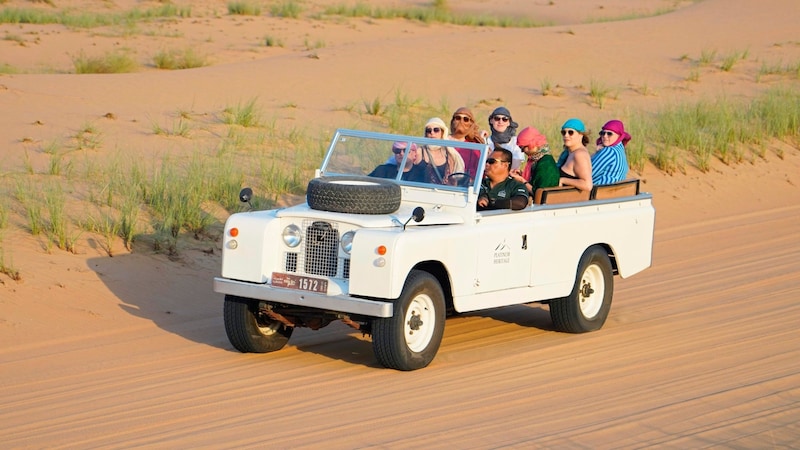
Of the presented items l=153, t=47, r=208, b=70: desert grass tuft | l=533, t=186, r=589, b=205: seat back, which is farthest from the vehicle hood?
l=153, t=47, r=208, b=70: desert grass tuft

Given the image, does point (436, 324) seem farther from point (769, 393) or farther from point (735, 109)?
point (735, 109)

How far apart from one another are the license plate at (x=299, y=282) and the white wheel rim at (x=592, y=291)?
9.05ft

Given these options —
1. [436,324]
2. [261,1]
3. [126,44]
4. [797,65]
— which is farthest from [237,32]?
[436,324]

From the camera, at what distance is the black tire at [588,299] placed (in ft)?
32.7

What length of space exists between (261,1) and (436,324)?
35.0 metres

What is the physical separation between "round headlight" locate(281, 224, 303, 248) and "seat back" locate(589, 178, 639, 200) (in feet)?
9.42

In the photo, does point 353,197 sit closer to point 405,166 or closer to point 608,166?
point 405,166

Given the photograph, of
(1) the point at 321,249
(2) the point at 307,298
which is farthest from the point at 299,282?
(1) the point at 321,249

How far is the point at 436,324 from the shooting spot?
864 centimetres

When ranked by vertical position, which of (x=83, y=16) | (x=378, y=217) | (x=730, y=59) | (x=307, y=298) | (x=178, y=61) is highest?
(x=83, y=16)

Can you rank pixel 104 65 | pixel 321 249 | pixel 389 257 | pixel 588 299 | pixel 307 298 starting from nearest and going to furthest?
pixel 389 257 → pixel 307 298 → pixel 321 249 → pixel 588 299 → pixel 104 65

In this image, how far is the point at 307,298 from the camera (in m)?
8.28

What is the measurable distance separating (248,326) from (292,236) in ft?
2.67

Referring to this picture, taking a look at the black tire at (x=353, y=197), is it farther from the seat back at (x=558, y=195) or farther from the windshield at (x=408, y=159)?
the seat back at (x=558, y=195)
